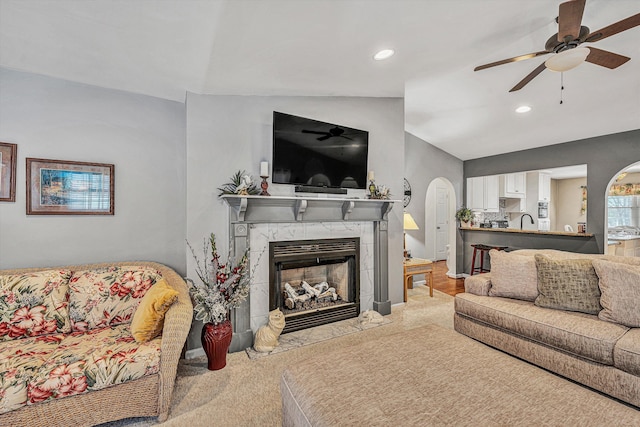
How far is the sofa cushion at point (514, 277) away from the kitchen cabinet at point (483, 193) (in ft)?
11.1

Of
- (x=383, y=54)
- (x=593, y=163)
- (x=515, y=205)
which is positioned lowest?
(x=515, y=205)

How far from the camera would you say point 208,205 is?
2609 millimetres

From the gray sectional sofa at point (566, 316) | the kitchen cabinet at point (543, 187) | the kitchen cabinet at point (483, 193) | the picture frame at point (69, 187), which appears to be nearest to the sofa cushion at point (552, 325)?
the gray sectional sofa at point (566, 316)

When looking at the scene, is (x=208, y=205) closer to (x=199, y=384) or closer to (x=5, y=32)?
(x=199, y=384)

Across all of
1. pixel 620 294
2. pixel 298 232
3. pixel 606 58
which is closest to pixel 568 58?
pixel 606 58

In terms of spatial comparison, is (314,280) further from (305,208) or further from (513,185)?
(513,185)

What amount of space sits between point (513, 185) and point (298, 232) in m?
6.09

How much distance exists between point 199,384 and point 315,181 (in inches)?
82.3

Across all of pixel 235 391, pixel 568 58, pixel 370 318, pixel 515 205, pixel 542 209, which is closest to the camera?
pixel 568 58

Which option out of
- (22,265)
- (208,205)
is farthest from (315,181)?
(22,265)

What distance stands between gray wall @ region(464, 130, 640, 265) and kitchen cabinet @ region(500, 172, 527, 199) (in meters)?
1.55

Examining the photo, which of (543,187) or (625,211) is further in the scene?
(543,187)

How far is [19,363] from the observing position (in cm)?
159

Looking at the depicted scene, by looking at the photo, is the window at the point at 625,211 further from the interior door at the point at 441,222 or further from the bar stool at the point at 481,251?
the bar stool at the point at 481,251
